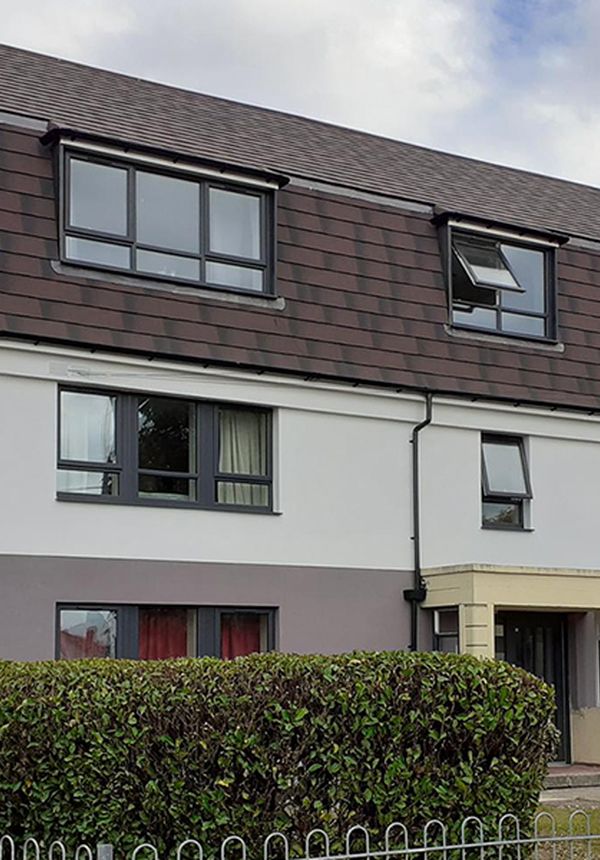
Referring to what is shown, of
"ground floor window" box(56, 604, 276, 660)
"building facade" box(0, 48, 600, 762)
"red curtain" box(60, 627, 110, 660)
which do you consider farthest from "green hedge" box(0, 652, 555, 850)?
"ground floor window" box(56, 604, 276, 660)

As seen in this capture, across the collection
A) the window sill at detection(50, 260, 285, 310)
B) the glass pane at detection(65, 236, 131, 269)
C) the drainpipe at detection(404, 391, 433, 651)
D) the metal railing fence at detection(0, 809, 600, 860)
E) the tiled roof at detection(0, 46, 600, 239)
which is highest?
the tiled roof at detection(0, 46, 600, 239)

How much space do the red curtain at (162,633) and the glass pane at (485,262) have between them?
20.6ft

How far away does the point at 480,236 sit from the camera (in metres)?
19.4

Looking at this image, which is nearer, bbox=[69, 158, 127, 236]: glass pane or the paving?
the paving

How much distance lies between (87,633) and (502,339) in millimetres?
7237

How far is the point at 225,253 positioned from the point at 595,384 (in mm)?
5922

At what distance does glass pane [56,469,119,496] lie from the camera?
1559 centimetres

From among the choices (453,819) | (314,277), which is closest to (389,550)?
(314,277)

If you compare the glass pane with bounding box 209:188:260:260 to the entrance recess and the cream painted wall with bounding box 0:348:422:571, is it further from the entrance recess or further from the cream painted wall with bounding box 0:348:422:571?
the entrance recess

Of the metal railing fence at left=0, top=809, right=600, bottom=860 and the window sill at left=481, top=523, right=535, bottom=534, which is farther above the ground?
the window sill at left=481, top=523, right=535, bottom=534

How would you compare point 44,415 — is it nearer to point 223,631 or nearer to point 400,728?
point 223,631

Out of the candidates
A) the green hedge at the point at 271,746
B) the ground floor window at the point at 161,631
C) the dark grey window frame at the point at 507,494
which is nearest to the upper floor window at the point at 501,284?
the dark grey window frame at the point at 507,494

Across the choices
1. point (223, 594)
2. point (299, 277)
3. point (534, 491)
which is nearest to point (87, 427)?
point (223, 594)

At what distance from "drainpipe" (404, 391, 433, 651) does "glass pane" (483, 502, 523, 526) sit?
1.23 metres
